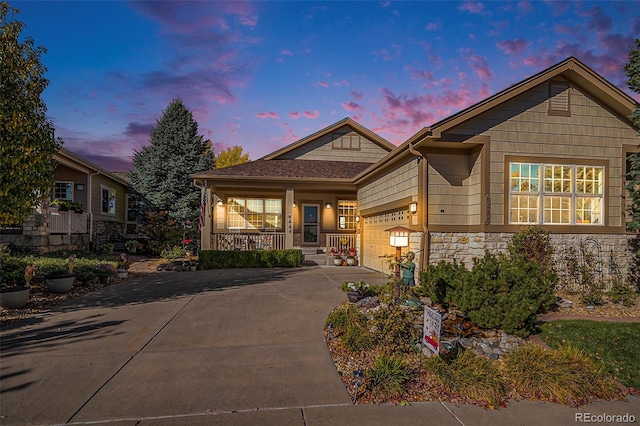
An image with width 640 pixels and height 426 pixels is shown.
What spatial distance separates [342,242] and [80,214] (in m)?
13.3

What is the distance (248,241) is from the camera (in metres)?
15.3

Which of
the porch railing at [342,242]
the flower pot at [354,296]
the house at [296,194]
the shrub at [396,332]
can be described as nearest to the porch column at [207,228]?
the house at [296,194]

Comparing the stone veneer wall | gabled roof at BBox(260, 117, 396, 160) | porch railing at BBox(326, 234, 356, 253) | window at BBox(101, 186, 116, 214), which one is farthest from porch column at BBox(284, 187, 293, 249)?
window at BBox(101, 186, 116, 214)

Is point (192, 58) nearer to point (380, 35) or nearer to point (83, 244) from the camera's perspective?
point (380, 35)

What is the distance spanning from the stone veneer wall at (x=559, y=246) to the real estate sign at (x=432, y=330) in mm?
4923

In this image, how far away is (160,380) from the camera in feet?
13.0

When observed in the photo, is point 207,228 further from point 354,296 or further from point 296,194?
point 354,296

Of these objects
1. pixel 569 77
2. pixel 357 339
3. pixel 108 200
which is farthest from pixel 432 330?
pixel 108 200

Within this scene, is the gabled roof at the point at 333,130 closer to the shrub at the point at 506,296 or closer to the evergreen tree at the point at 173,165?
the evergreen tree at the point at 173,165

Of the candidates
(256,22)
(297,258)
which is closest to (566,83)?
(256,22)

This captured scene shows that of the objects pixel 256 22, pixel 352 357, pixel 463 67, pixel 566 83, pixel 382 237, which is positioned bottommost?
pixel 352 357

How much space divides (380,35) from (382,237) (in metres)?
6.73

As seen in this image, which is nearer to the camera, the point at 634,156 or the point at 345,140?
the point at 634,156

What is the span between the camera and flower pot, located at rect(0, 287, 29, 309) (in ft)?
22.4
